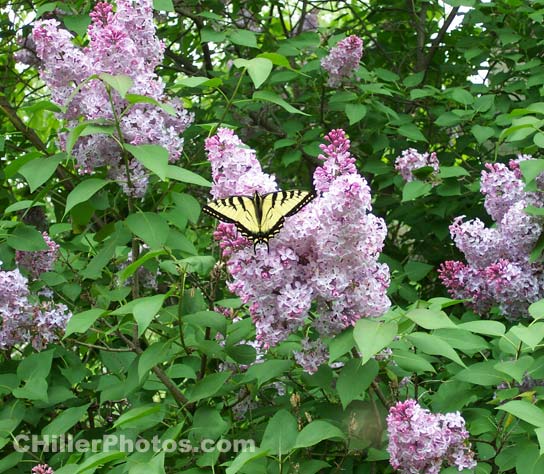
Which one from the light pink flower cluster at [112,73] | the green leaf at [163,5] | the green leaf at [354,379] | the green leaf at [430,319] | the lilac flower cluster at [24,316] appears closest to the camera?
the green leaf at [430,319]

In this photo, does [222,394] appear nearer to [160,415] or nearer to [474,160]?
[160,415]

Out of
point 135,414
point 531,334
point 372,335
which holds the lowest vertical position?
point 135,414

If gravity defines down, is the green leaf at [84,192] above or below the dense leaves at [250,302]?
above

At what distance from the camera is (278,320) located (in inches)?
96.5

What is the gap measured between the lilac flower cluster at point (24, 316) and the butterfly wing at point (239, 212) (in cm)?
114

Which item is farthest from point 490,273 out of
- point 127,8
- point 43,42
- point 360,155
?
point 360,155

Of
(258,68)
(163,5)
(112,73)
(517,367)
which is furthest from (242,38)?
(517,367)

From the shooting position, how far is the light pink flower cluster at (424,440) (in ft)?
8.05

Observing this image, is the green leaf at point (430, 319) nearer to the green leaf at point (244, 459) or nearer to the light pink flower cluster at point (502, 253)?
the green leaf at point (244, 459)

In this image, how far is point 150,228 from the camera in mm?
2785

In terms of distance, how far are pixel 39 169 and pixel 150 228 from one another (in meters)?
0.38

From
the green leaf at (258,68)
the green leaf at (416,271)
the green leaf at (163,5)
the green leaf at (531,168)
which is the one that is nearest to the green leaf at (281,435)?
the green leaf at (258,68)

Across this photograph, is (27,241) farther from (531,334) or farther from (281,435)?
(531,334)

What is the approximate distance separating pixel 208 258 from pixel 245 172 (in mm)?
268
